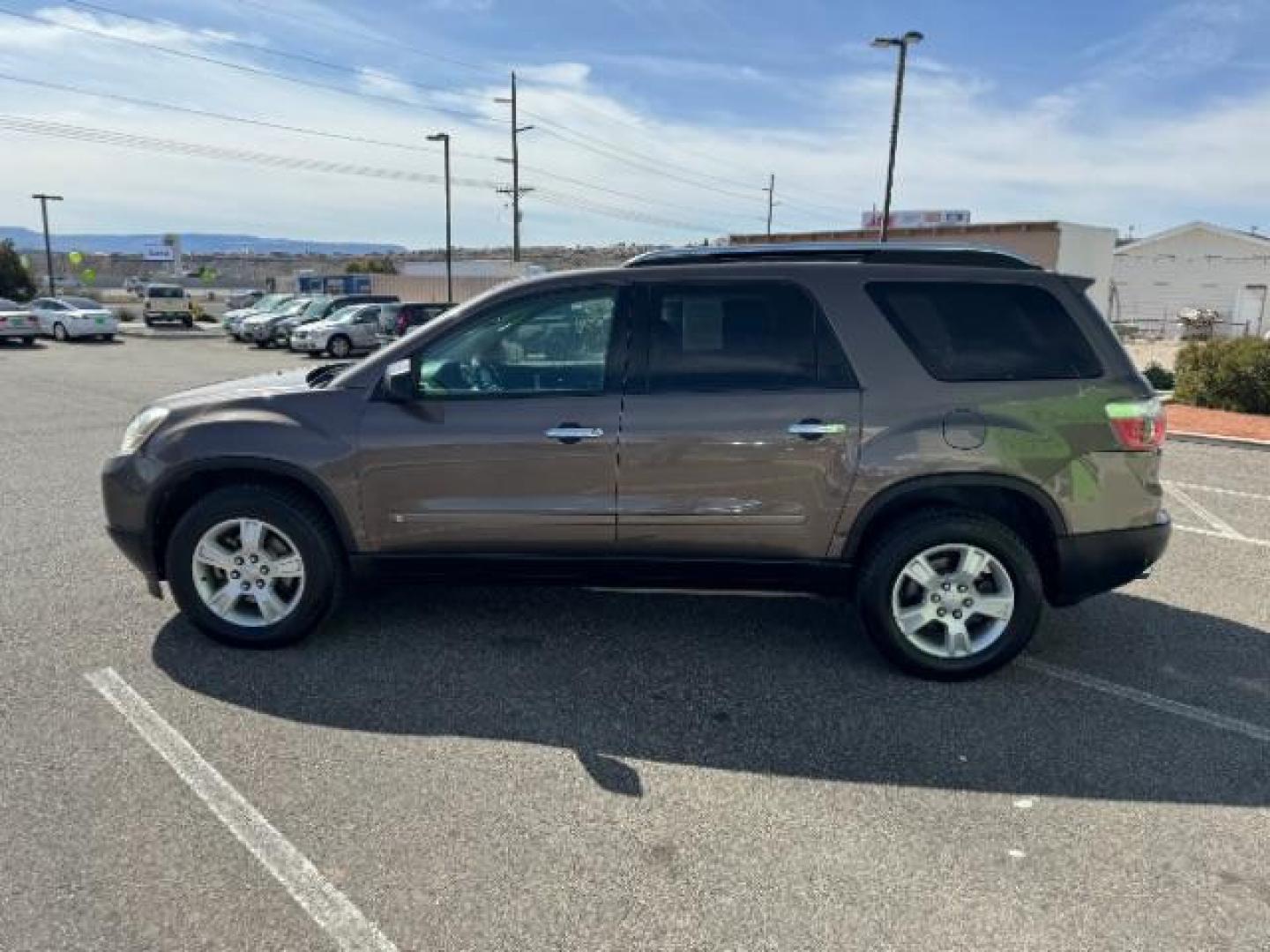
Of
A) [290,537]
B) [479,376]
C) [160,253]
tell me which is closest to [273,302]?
[290,537]

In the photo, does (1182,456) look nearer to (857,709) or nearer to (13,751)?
(857,709)

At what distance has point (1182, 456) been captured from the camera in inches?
370

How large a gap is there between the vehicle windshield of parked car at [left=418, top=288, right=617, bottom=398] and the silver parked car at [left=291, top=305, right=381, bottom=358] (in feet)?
69.8

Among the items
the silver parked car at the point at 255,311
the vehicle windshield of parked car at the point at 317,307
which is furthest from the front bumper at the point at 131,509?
the silver parked car at the point at 255,311

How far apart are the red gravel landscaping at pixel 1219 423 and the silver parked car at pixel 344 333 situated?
19214 mm

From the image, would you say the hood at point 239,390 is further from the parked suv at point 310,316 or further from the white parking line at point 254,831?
the parked suv at point 310,316

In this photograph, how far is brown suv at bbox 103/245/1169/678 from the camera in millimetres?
3689

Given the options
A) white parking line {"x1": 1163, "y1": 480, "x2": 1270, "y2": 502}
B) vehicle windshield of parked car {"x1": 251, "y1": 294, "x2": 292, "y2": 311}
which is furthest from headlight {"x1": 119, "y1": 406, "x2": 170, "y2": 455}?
vehicle windshield of parked car {"x1": 251, "y1": 294, "x2": 292, "y2": 311}

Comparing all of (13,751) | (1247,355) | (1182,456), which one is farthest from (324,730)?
(1247,355)

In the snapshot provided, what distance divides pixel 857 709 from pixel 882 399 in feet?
4.24

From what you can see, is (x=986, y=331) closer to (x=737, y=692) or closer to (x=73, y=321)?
(x=737, y=692)

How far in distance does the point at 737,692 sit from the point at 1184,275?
4876cm

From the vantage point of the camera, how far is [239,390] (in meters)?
4.08

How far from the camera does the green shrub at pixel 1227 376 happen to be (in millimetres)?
11844
